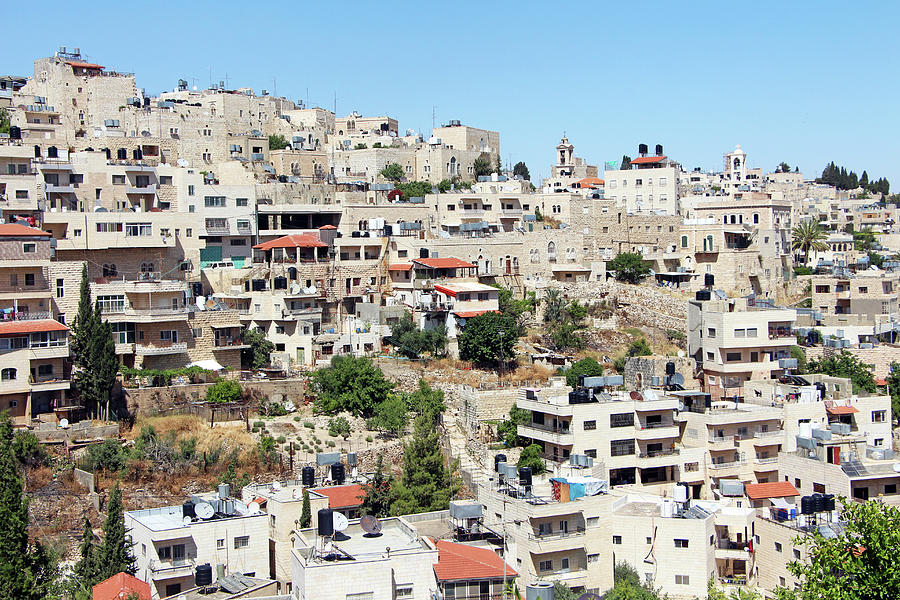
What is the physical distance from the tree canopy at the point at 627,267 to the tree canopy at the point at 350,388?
741 inches

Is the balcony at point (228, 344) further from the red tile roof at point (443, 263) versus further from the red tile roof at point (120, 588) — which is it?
the red tile roof at point (120, 588)

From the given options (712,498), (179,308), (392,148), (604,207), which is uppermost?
(392,148)

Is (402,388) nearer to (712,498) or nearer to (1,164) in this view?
(712,498)

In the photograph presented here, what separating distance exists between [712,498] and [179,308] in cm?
1911

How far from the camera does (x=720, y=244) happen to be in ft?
184

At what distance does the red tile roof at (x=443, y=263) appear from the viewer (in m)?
46.8

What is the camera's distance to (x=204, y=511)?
26672 mm

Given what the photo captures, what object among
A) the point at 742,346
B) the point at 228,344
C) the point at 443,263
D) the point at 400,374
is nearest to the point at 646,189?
the point at 443,263

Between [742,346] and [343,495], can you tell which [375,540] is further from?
[742,346]

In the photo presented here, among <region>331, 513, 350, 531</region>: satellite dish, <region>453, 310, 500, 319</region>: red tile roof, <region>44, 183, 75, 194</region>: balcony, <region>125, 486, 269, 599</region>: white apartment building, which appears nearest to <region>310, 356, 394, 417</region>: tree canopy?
<region>453, 310, 500, 319</region>: red tile roof

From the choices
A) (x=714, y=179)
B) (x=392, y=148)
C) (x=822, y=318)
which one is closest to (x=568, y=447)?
(x=822, y=318)

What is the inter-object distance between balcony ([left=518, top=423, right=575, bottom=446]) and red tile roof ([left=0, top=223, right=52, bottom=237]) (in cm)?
1730

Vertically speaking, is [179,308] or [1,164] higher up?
[1,164]

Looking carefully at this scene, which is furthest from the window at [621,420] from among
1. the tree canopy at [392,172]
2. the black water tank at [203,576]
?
the tree canopy at [392,172]
